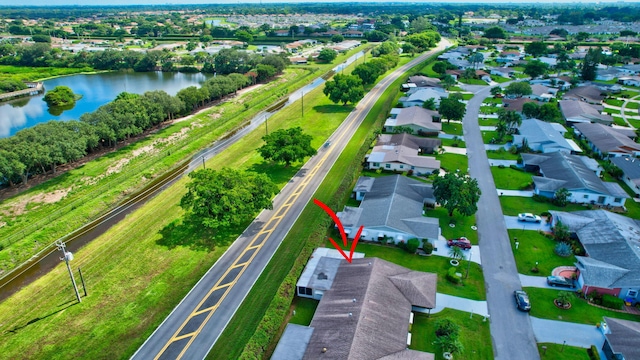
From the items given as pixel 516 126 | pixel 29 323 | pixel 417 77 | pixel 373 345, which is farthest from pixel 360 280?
pixel 417 77

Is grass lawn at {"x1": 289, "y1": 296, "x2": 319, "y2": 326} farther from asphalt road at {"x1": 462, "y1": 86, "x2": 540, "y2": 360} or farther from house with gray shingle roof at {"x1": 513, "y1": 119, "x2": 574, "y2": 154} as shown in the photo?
house with gray shingle roof at {"x1": 513, "y1": 119, "x2": 574, "y2": 154}

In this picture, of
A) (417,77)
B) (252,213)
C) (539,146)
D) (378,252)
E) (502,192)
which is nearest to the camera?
(378,252)

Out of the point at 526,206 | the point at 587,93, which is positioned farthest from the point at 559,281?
the point at 587,93

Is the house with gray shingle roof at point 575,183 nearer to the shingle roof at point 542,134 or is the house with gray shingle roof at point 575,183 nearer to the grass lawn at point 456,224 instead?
the shingle roof at point 542,134

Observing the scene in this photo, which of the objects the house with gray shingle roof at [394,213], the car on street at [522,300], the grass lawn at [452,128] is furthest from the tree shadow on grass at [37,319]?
the grass lawn at [452,128]

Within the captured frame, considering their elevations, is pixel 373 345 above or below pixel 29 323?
above

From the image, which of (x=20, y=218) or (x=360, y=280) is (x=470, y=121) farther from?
(x=20, y=218)
